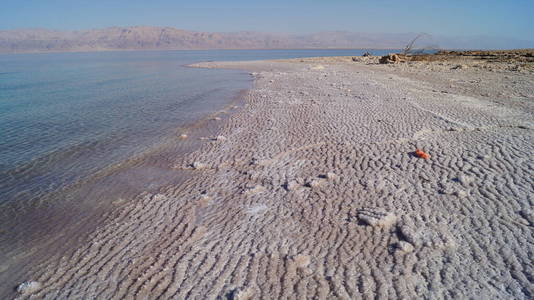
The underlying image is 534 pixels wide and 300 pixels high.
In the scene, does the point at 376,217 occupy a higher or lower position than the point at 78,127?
higher

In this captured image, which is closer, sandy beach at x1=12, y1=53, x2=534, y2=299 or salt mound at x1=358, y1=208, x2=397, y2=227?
A: sandy beach at x1=12, y1=53, x2=534, y2=299

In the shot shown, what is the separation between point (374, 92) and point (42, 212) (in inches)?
472

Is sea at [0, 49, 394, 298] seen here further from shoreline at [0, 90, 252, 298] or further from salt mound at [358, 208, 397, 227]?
salt mound at [358, 208, 397, 227]

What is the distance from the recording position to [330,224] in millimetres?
4137

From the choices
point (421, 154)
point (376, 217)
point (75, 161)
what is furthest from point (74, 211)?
point (421, 154)

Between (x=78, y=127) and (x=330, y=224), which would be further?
(x=78, y=127)

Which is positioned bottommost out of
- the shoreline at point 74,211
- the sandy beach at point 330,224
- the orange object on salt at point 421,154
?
the shoreline at point 74,211

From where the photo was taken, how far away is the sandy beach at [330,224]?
124 inches

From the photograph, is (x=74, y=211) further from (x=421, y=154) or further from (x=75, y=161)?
(x=421, y=154)

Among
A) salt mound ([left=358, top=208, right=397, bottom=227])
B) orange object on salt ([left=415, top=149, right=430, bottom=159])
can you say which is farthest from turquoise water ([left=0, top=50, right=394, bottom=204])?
orange object on salt ([left=415, top=149, right=430, bottom=159])

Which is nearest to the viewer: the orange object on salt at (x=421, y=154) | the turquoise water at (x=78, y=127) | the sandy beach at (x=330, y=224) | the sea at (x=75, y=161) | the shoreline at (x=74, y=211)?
A: the sandy beach at (x=330, y=224)

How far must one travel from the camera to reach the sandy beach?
3.15 m

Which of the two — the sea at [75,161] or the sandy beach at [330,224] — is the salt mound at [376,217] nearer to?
the sandy beach at [330,224]

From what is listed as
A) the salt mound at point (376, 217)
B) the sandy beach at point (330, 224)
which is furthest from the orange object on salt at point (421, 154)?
the salt mound at point (376, 217)
